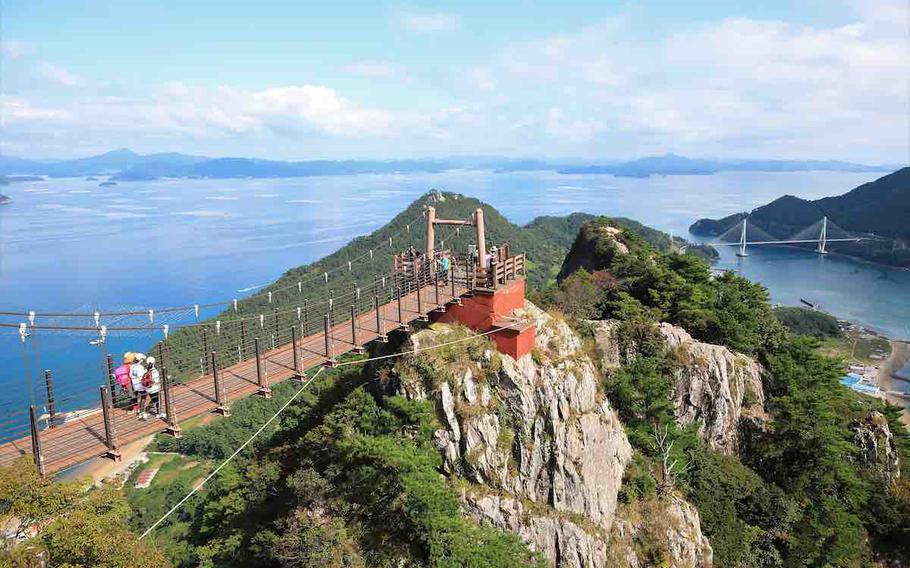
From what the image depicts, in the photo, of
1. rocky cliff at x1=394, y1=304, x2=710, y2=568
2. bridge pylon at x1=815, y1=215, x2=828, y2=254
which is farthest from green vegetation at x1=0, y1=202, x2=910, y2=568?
bridge pylon at x1=815, y1=215, x2=828, y2=254

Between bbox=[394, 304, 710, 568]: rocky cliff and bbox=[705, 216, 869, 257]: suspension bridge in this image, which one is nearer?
bbox=[394, 304, 710, 568]: rocky cliff

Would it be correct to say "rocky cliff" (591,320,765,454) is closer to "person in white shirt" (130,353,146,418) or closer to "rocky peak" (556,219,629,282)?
"rocky peak" (556,219,629,282)

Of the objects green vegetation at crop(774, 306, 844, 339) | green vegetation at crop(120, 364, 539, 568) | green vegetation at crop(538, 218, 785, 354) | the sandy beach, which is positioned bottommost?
the sandy beach

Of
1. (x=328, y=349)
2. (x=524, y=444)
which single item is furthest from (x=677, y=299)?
(x=328, y=349)

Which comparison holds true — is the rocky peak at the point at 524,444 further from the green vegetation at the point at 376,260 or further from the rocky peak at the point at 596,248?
the green vegetation at the point at 376,260

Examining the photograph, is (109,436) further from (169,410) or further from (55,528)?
(55,528)

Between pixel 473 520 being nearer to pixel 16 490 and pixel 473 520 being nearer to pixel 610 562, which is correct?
pixel 610 562
